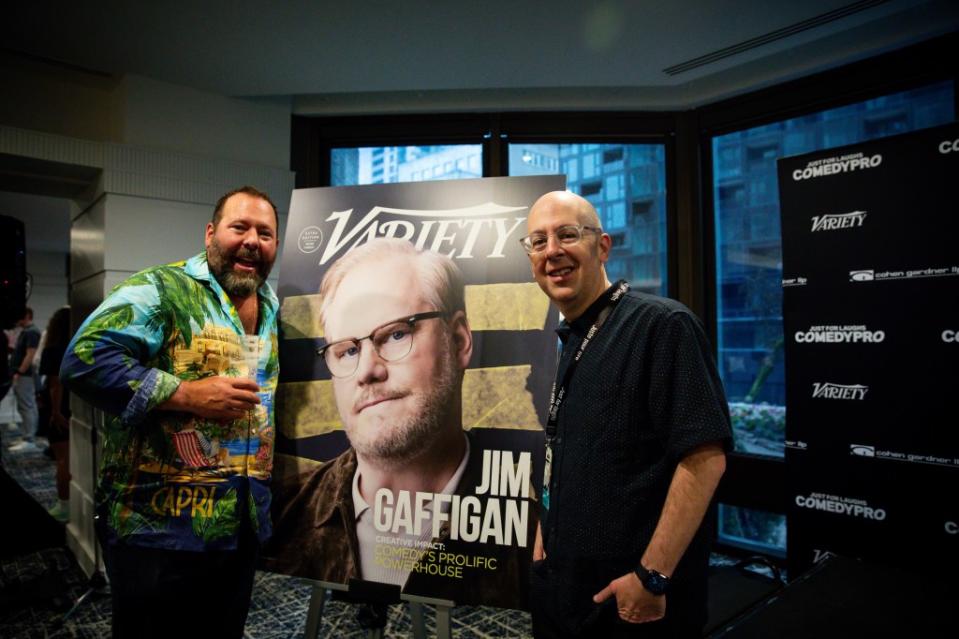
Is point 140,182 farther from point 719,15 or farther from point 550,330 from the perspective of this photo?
point 719,15

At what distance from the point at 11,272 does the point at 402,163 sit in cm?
228

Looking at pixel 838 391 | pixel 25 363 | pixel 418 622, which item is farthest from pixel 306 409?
pixel 25 363

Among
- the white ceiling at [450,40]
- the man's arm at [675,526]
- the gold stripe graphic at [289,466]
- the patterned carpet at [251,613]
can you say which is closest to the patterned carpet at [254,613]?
the patterned carpet at [251,613]

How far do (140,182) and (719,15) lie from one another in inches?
120

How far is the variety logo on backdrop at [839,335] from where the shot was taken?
7.36 ft

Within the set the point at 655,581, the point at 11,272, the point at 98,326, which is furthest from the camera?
the point at 11,272

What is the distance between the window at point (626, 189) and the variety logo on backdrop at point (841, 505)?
1.67m

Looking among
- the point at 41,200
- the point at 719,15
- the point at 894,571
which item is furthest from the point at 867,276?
the point at 41,200

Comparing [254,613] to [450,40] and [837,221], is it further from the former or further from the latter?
[837,221]

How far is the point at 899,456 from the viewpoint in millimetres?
2166

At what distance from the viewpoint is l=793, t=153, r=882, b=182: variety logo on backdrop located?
89.5 inches

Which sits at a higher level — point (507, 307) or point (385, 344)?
point (507, 307)

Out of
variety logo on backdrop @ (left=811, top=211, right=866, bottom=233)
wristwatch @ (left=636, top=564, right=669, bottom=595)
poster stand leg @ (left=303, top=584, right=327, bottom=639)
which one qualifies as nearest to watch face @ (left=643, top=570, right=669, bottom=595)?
wristwatch @ (left=636, top=564, right=669, bottom=595)

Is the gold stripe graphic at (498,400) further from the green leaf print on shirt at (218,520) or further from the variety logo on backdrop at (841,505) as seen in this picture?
the variety logo on backdrop at (841,505)
